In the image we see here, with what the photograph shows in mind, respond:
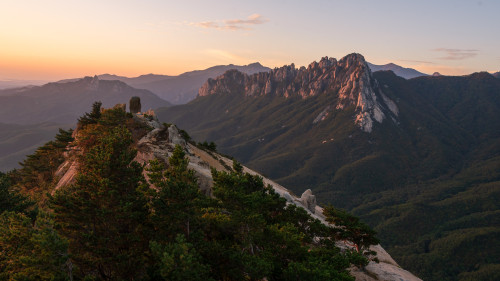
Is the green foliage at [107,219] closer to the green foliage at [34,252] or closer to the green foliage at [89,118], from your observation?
the green foliage at [34,252]

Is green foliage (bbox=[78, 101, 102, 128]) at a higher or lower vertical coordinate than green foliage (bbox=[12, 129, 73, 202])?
higher

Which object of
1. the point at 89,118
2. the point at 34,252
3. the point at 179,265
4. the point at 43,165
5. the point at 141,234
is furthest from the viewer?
the point at 89,118

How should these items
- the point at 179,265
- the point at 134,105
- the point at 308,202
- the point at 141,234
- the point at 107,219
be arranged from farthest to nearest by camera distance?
the point at 134,105 < the point at 308,202 < the point at 141,234 < the point at 107,219 < the point at 179,265

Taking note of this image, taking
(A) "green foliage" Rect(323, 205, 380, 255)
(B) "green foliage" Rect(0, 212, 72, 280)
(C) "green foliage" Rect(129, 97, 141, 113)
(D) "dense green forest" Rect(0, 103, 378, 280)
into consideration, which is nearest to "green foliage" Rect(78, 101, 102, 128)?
(C) "green foliage" Rect(129, 97, 141, 113)

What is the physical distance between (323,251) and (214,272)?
40.6 ft

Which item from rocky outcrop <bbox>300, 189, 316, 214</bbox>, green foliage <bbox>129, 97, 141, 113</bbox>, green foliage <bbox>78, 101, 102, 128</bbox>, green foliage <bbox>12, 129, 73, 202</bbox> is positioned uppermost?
green foliage <bbox>129, 97, 141, 113</bbox>

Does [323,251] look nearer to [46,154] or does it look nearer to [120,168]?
[120,168]

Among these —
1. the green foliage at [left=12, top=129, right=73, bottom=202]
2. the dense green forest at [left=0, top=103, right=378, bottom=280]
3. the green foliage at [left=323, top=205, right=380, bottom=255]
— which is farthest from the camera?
the green foliage at [left=12, top=129, right=73, bottom=202]

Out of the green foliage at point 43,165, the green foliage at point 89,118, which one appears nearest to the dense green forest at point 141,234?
the green foliage at point 89,118

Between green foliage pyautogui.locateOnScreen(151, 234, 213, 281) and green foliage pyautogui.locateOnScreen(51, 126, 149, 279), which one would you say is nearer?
green foliage pyautogui.locateOnScreen(151, 234, 213, 281)

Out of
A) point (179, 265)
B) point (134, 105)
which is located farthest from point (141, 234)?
point (134, 105)

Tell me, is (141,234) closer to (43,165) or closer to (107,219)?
(107,219)

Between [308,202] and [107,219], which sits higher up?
[107,219]

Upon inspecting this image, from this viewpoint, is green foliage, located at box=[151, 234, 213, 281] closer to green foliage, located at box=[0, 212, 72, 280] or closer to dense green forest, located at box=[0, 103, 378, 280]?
dense green forest, located at box=[0, 103, 378, 280]
